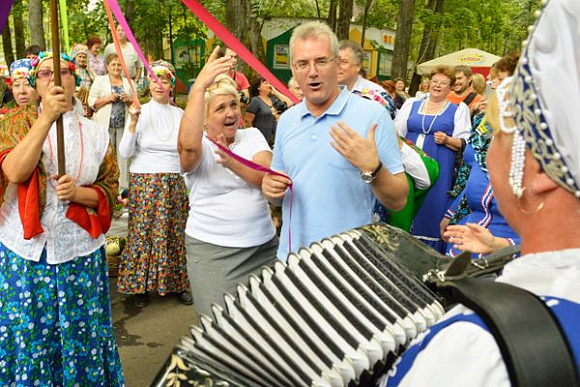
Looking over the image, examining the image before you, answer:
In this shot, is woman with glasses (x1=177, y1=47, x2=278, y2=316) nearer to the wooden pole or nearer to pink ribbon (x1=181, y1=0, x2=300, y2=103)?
pink ribbon (x1=181, y1=0, x2=300, y2=103)

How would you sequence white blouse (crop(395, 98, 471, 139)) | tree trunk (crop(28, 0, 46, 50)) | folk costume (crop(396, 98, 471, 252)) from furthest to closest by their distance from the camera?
tree trunk (crop(28, 0, 46, 50)), white blouse (crop(395, 98, 471, 139)), folk costume (crop(396, 98, 471, 252))

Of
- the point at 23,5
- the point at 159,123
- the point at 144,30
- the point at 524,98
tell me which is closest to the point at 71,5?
the point at 23,5

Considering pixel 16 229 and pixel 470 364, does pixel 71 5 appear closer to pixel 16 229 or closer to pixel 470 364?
pixel 16 229

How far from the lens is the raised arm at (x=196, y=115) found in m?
2.99

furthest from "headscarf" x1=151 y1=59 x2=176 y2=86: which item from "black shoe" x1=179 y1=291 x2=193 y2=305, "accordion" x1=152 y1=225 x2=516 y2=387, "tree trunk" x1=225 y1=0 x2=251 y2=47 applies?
"accordion" x1=152 y1=225 x2=516 y2=387

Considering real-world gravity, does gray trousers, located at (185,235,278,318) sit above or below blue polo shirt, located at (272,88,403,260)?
below

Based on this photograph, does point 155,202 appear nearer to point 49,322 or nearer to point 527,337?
point 49,322

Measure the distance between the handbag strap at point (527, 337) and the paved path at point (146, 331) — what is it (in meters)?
3.32

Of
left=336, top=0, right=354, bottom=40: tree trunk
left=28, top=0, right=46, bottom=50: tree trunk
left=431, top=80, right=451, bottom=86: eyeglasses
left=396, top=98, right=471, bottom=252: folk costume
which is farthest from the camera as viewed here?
left=336, top=0, right=354, bottom=40: tree trunk

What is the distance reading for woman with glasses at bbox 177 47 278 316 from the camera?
10.4 feet

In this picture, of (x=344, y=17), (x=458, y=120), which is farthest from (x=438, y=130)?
(x=344, y=17)

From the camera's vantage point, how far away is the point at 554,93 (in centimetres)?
91

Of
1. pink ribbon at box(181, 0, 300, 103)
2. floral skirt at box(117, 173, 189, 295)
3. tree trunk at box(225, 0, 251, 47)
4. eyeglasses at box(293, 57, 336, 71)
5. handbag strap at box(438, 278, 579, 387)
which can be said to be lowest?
floral skirt at box(117, 173, 189, 295)

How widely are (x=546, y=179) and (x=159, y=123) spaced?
4283 millimetres
